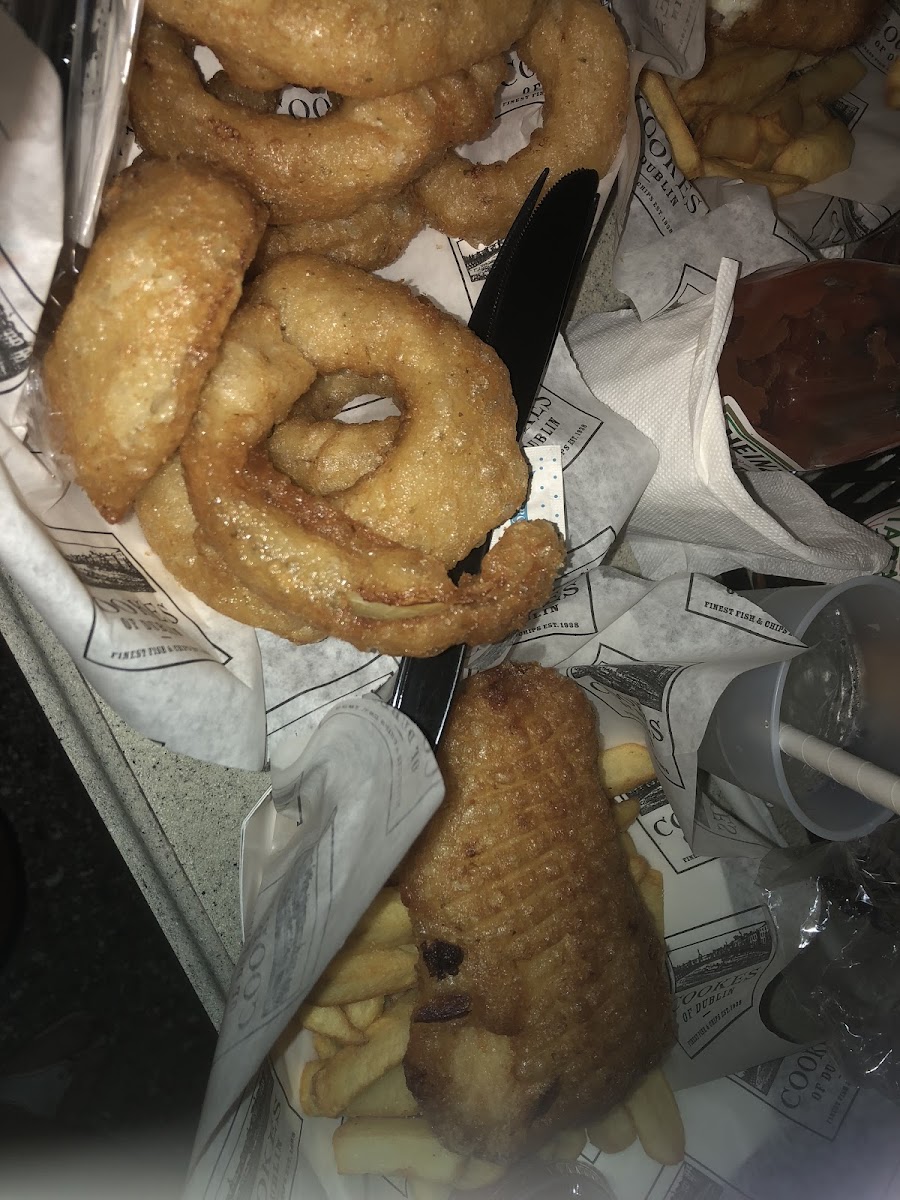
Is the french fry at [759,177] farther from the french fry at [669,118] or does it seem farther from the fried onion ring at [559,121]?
the fried onion ring at [559,121]

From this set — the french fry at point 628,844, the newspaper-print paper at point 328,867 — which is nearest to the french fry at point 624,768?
the french fry at point 628,844

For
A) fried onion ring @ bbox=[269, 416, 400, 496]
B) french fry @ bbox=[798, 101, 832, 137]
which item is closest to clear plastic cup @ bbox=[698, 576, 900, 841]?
fried onion ring @ bbox=[269, 416, 400, 496]

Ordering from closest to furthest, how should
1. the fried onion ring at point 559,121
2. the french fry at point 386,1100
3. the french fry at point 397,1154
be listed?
the fried onion ring at point 559,121
the french fry at point 397,1154
the french fry at point 386,1100

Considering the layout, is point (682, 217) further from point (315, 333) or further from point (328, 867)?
point (328, 867)

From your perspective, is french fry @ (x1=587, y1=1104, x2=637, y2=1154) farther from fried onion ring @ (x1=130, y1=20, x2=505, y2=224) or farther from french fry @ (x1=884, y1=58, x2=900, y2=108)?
french fry @ (x1=884, y1=58, x2=900, y2=108)

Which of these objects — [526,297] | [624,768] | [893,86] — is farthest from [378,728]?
[893,86]

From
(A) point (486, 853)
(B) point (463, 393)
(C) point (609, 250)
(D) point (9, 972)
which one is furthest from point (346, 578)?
(D) point (9, 972)
